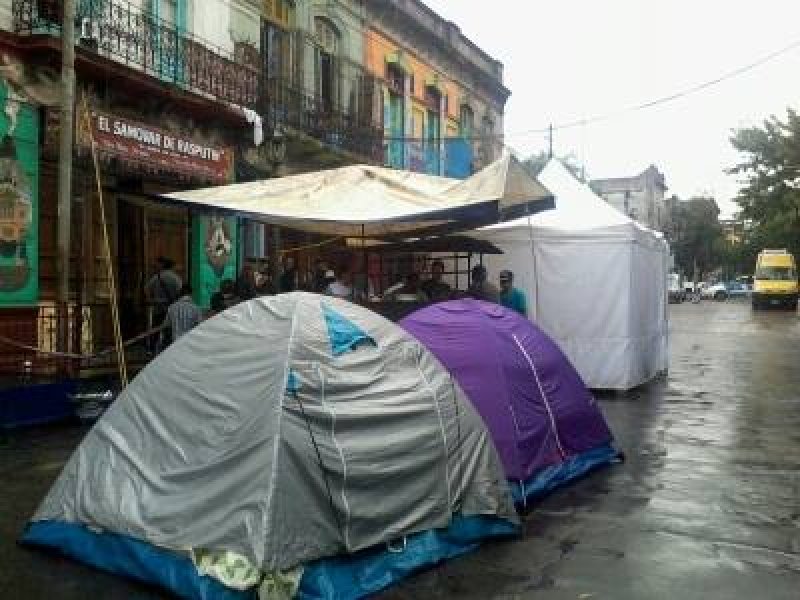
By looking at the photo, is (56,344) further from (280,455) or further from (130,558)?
(280,455)

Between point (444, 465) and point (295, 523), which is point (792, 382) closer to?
point (444, 465)

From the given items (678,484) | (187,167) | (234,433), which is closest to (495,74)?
(187,167)

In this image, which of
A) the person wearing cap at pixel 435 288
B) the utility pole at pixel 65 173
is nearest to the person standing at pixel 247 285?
the person wearing cap at pixel 435 288

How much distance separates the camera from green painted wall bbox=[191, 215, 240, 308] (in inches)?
A: 634

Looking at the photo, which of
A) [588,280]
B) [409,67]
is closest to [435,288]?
[588,280]

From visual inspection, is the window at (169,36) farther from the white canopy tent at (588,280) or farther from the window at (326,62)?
the white canopy tent at (588,280)

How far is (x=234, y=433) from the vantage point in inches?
205

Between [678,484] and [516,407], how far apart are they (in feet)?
5.49

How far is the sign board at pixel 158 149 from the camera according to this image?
13.0m

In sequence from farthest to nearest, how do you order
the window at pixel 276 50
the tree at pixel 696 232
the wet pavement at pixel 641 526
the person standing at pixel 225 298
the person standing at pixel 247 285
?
1. the tree at pixel 696 232
2. the window at pixel 276 50
3. the person standing at pixel 247 285
4. the person standing at pixel 225 298
5. the wet pavement at pixel 641 526

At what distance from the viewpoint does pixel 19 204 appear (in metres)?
12.4

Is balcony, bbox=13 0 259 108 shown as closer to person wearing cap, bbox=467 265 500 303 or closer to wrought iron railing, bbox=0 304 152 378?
wrought iron railing, bbox=0 304 152 378

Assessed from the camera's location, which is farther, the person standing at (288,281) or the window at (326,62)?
the window at (326,62)

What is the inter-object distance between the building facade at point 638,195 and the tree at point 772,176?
1707 inches
